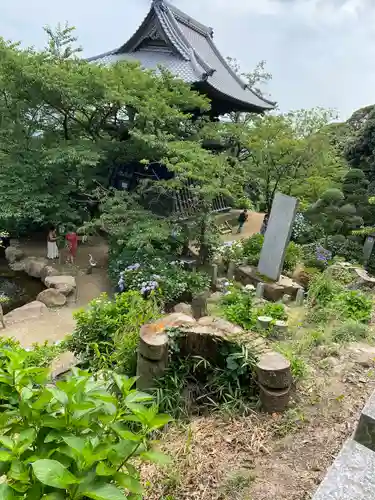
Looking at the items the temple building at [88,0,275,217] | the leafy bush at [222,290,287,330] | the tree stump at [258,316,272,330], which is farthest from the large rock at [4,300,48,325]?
the tree stump at [258,316,272,330]

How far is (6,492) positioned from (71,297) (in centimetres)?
807

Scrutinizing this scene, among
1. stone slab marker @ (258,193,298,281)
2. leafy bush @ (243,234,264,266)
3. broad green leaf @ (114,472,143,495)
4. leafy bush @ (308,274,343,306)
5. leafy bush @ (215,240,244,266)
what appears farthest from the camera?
leafy bush @ (215,240,244,266)

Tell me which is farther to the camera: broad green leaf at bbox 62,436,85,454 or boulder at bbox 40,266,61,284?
boulder at bbox 40,266,61,284

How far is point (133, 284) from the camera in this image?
7961mm

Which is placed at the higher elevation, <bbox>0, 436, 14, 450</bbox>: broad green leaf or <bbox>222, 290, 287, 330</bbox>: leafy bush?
<bbox>0, 436, 14, 450</bbox>: broad green leaf

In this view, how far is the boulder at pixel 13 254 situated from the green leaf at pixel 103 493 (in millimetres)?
10698

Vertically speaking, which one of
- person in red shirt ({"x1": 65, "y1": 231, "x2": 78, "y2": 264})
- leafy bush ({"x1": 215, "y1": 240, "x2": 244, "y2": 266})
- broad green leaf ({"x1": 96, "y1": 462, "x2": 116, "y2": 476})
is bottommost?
person in red shirt ({"x1": 65, "y1": 231, "x2": 78, "y2": 264})

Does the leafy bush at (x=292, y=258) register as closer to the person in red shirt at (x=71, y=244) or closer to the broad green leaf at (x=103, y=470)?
the person in red shirt at (x=71, y=244)

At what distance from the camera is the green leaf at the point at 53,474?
3.31 feet

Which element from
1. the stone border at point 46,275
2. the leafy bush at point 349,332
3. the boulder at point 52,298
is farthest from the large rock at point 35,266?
the leafy bush at point 349,332

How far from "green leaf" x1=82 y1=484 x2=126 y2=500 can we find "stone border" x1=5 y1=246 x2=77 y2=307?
7.80 meters

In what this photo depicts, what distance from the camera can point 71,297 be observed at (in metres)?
8.78

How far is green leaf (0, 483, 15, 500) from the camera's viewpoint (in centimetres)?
103

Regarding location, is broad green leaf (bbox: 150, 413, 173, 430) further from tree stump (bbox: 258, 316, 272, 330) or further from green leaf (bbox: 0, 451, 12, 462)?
tree stump (bbox: 258, 316, 272, 330)
